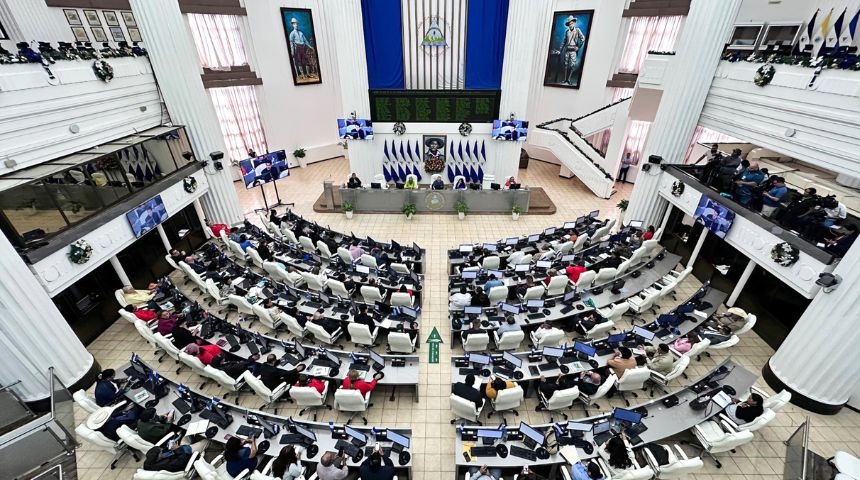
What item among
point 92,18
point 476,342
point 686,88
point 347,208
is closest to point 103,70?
point 92,18

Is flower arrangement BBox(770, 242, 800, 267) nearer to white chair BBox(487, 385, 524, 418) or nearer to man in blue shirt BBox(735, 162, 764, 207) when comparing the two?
man in blue shirt BBox(735, 162, 764, 207)

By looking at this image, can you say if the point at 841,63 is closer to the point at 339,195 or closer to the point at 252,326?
the point at 252,326

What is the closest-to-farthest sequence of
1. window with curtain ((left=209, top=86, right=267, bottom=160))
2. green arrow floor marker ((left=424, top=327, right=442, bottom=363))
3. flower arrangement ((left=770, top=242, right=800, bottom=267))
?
green arrow floor marker ((left=424, top=327, right=442, bottom=363))
flower arrangement ((left=770, top=242, right=800, bottom=267))
window with curtain ((left=209, top=86, right=267, bottom=160))

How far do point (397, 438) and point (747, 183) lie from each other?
39.9ft

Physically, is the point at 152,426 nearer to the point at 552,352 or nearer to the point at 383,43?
the point at 552,352

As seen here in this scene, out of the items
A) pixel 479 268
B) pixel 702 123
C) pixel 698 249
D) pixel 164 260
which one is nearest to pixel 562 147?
pixel 702 123

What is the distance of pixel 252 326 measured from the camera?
36.6 ft

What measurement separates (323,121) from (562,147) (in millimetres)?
15745

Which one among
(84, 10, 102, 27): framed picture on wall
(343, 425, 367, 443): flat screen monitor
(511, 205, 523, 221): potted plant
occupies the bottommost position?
(511, 205, 523, 221): potted plant

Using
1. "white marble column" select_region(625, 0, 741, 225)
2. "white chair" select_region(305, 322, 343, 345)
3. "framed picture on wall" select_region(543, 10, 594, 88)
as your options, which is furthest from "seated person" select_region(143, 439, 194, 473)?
"framed picture on wall" select_region(543, 10, 594, 88)

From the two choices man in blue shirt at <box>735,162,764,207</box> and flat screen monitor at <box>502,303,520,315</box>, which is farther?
man in blue shirt at <box>735,162,764,207</box>

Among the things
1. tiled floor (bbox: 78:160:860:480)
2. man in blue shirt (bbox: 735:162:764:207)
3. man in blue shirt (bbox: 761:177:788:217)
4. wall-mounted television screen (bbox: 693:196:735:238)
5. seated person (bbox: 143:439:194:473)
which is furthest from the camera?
wall-mounted television screen (bbox: 693:196:735:238)

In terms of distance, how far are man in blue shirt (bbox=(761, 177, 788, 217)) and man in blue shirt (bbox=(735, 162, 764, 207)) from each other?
16.8 inches

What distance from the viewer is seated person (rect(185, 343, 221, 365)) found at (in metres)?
8.73
